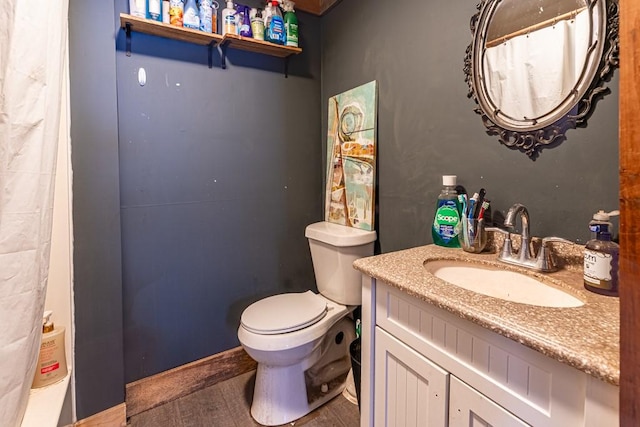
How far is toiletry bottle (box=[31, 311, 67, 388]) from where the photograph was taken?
1.26m

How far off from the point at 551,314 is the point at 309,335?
978 mm

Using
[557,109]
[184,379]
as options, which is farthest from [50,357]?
[557,109]

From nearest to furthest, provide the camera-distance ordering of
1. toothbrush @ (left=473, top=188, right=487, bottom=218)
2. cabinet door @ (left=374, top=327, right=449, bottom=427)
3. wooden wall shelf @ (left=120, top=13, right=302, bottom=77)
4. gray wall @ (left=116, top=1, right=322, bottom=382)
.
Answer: cabinet door @ (left=374, top=327, right=449, bottom=427)
toothbrush @ (left=473, top=188, right=487, bottom=218)
wooden wall shelf @ (left=120, top=13, right=302, bottom=77)
gray wall @ (left=116, top=1, right=322, bottom=382)

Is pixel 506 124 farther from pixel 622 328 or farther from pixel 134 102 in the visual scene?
pixel 134 102

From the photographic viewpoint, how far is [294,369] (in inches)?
59.6

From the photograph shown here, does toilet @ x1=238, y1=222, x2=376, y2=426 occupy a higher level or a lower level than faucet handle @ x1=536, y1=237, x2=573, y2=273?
lower

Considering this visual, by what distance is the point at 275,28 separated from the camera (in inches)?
67.4

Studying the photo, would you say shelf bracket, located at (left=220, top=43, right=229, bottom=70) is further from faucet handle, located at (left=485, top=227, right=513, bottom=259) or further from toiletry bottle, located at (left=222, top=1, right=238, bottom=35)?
faucet handle, located at (left=485, top=227, right=513, bottom=259)

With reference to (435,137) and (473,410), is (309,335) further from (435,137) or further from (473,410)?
(435,137)

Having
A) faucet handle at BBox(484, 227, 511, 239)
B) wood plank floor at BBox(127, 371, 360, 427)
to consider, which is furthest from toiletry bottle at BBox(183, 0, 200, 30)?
wood plank floor at BBox(127, 371, 360, 427)

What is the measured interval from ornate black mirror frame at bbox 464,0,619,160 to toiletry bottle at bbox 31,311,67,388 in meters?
1.85

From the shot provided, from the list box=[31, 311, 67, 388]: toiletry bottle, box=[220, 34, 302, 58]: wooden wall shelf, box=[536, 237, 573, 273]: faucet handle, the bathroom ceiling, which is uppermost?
the bathroom ceiling

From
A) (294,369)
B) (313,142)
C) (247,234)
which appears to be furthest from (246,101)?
(294,369)

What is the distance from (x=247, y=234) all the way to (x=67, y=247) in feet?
2.64
